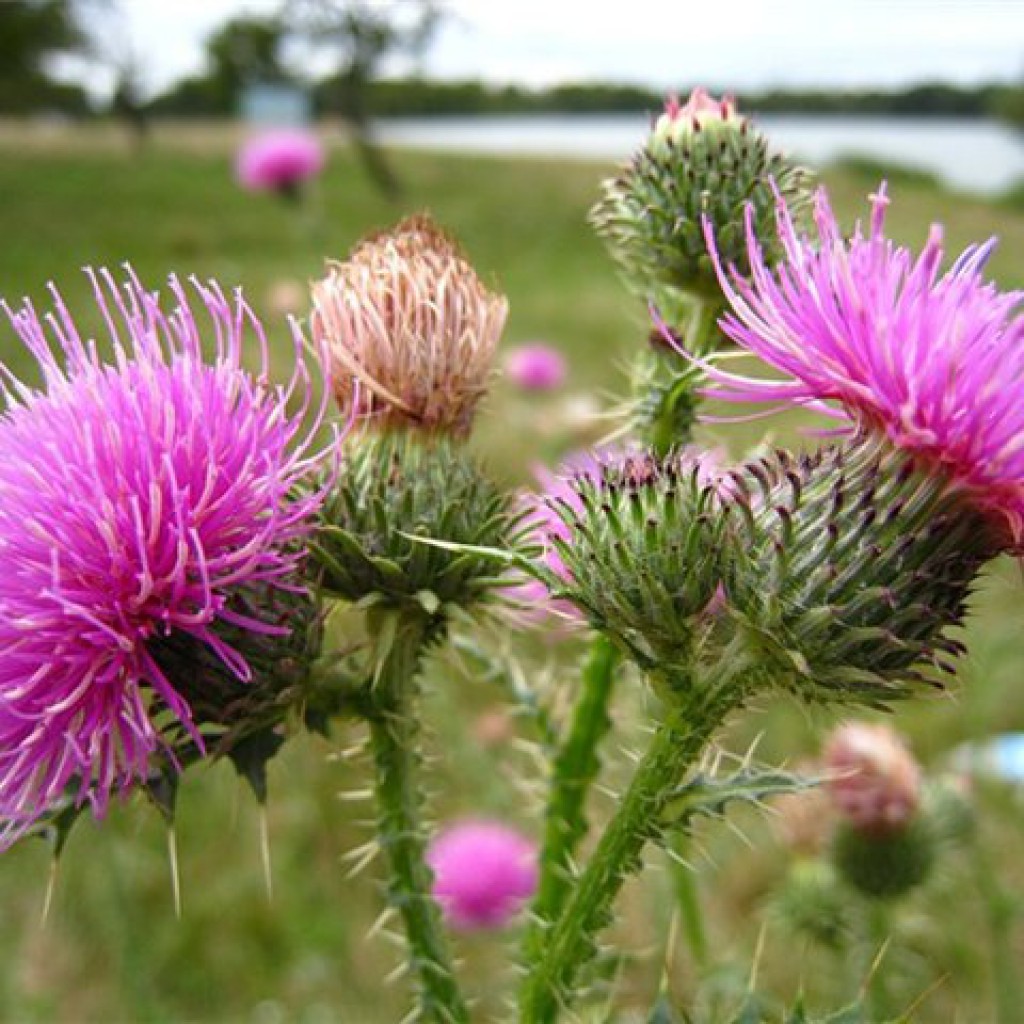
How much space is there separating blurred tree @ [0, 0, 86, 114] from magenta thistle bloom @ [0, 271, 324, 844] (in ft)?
126

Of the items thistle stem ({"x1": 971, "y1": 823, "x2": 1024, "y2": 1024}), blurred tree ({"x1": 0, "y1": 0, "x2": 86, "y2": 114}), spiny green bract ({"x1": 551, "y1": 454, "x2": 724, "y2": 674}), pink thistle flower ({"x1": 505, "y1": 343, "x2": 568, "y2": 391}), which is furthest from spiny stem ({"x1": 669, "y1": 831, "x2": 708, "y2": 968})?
blurred tree ({"x1": 0, "y1": 0, "x2": 86, "y2": 114})

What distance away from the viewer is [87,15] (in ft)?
134

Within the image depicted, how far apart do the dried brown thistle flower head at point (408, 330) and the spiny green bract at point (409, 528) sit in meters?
0.07

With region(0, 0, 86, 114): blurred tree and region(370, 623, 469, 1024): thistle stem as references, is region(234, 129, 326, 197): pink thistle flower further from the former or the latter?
region(0, 0, 86, 114): blurred tree

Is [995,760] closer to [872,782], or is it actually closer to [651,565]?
[872,782]

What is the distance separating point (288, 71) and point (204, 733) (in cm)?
4872

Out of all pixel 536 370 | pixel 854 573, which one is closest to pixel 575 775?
pixel 854 573

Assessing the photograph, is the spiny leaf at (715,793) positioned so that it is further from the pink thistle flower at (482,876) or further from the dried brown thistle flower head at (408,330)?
the pink thistle flower at (482,876)

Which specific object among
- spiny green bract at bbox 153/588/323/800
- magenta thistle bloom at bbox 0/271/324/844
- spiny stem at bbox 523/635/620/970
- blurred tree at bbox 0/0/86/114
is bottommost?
blurred tree at bbox 0/0/86/114

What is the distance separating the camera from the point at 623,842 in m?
1.50

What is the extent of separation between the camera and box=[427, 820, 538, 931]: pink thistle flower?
13.8ft

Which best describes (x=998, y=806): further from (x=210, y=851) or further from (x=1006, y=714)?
(x=210, y=851)

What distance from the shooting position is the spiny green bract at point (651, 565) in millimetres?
1405

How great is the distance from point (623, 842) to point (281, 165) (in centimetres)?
948
